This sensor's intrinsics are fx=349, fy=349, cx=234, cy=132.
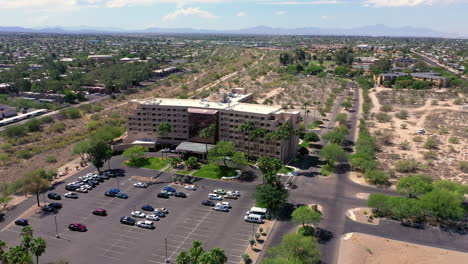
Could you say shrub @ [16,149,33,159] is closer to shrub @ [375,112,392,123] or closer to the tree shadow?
the tree shadow

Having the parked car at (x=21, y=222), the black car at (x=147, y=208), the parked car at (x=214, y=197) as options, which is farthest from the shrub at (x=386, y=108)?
the parked car at (x=21, y=222)

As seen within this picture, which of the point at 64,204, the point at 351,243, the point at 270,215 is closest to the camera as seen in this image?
the point at 351,243

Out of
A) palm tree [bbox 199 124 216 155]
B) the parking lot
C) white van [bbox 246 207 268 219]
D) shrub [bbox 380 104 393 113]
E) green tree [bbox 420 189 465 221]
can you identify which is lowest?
the parking lot

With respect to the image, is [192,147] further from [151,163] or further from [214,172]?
[214,172]

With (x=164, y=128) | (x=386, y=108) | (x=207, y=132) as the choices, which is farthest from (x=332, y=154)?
(x=386, y=108)

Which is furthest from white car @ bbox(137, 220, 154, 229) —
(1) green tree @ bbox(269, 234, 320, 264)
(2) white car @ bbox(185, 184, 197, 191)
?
(1) green tree @ bbox(269, 234, 320, 264)

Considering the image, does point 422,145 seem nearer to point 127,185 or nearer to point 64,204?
point 127,185

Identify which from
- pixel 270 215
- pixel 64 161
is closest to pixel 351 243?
pixel 270 215
